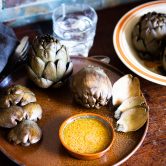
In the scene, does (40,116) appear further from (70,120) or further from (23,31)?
(23,31)

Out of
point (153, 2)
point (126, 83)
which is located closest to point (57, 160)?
point (126, 83)

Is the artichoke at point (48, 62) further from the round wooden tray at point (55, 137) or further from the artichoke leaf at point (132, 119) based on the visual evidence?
the artichoke leaf at point (132, 119)

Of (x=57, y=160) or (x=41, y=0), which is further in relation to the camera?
(x=41, y=0)

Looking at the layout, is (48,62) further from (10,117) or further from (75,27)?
(75,27)

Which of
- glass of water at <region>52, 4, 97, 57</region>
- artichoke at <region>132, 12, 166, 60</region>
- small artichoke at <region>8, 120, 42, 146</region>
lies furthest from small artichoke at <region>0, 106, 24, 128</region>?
artichoke at <region>132, 12, 166, 60</region>

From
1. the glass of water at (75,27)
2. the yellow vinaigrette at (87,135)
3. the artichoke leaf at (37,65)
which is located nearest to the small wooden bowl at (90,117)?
the yellow vinaigrette at (87,135)

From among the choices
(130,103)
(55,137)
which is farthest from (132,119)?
(55,137)

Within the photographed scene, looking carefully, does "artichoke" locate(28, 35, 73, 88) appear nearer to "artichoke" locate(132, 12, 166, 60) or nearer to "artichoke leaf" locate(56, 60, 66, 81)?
"artichoke leaf" locate(56, 60, 66, 81)
